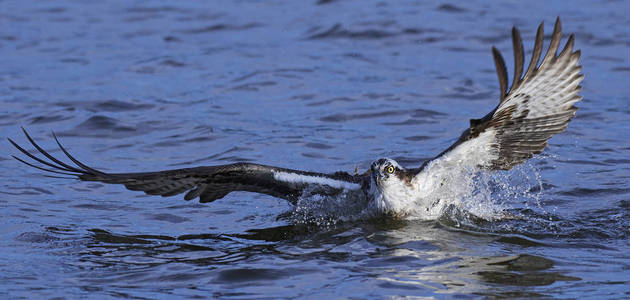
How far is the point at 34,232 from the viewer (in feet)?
30.0

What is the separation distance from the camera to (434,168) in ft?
29.2

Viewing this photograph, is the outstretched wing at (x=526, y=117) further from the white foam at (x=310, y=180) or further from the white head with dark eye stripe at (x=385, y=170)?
the white foam at (x=310, y=180)

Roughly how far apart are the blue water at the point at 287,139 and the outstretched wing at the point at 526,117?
2.29 ft

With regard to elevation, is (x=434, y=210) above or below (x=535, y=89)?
below

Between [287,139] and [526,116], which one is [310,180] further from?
[287,139]

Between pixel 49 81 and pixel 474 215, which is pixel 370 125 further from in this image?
pixel 49 81

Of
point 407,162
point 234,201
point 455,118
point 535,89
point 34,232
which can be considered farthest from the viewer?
point 455,118

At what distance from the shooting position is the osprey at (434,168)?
824 centimetres

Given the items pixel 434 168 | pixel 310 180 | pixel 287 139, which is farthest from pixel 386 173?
pixel 287 139

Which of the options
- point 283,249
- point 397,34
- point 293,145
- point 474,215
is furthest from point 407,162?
point 397,34

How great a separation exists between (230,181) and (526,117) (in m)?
2.84

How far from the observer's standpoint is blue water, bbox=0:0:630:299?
773cm

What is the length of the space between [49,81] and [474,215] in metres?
9.07

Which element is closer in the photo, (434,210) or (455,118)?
(434,210)
